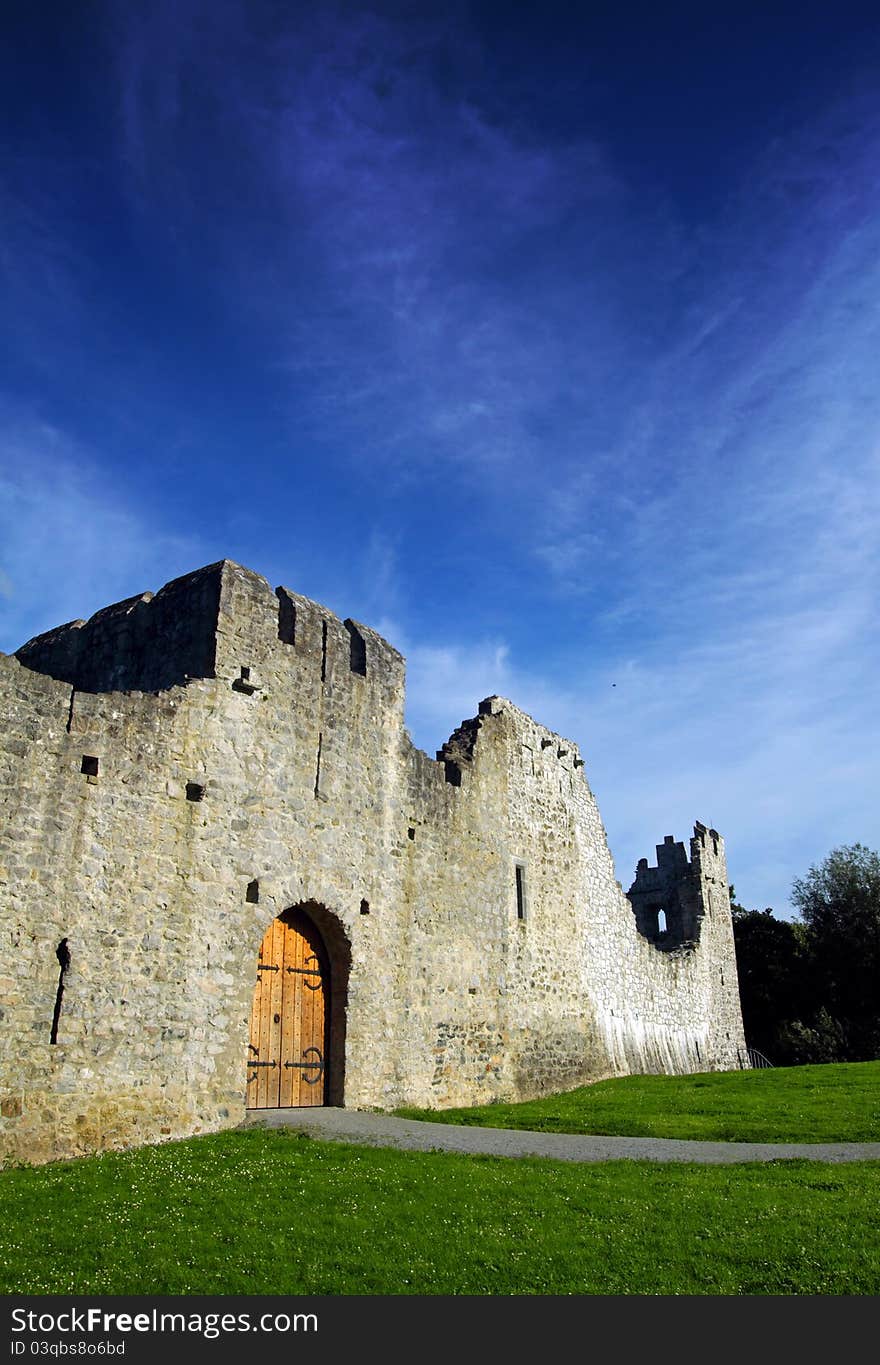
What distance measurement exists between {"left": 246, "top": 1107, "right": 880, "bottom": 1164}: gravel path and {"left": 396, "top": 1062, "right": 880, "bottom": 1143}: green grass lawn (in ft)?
2.39

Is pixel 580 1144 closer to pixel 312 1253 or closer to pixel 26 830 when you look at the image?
pixel 312 1253

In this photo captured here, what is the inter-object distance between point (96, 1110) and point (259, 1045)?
3.24 metres

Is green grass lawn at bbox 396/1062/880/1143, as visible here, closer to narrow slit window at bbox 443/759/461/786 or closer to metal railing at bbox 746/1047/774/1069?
narrow slit window at bbox 443/759/461/786

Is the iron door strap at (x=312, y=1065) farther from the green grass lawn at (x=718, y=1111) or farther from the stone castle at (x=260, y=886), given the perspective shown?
the green grass lawn at (x=718, y=1111)

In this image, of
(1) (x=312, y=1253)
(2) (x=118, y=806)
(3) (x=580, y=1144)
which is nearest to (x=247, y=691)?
(2) (x=118, y=806)

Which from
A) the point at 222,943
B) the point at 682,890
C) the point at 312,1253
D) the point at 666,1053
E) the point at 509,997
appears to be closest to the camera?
the point at 312,1253

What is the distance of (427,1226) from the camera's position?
876 centimetres

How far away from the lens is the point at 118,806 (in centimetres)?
1323

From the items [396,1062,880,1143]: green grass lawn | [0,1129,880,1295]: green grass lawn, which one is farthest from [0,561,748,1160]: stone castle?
[0,1129,880,1295]: green grass lawn

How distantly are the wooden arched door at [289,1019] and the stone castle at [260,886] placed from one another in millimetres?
36

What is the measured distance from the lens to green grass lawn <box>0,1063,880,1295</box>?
7363mm

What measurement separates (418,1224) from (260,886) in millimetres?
6943

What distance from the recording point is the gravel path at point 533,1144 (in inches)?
494

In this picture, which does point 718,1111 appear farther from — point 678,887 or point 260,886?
point 678,887
